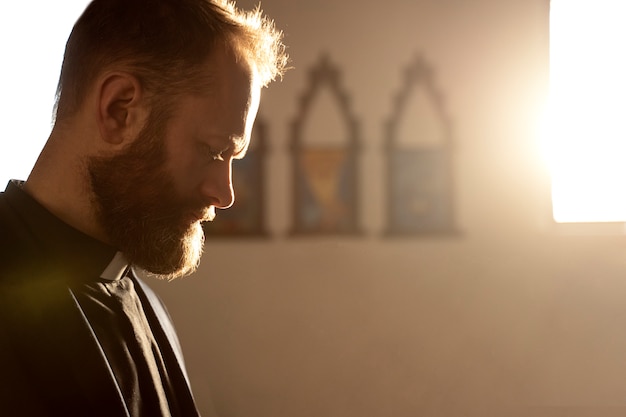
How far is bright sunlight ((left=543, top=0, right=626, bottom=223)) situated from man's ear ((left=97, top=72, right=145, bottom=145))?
2.74m

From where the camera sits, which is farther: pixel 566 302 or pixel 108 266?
pixel 566 302

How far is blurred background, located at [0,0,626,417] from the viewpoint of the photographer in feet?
11.0

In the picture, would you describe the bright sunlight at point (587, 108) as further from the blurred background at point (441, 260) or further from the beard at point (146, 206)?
the beard at point (146, 206)

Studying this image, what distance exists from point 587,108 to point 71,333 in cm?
309

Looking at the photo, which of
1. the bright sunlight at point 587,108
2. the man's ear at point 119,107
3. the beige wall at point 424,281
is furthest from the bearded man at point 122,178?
the bright sunlight at point 587,108

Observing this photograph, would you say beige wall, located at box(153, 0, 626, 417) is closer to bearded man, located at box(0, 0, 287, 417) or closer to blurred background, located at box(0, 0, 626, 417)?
blurred background, located at box(0, 0, 626, 417)

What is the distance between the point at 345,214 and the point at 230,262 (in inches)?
25.7

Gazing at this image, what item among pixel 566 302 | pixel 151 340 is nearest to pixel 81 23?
pixel 151 340

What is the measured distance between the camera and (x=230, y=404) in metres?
3.44

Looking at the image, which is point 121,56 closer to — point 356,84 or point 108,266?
point 108,266

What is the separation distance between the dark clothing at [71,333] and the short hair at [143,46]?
8.8 inches

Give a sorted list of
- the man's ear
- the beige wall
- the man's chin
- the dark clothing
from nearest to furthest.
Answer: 1. the dark clothing
2. the man's ear
3. the man's chin
4. the beige wall

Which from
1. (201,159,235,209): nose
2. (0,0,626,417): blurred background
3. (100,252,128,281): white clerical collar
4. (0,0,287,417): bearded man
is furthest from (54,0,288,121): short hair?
(0,0,626,417): blurred background

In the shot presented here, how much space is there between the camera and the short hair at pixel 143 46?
1144 mm
